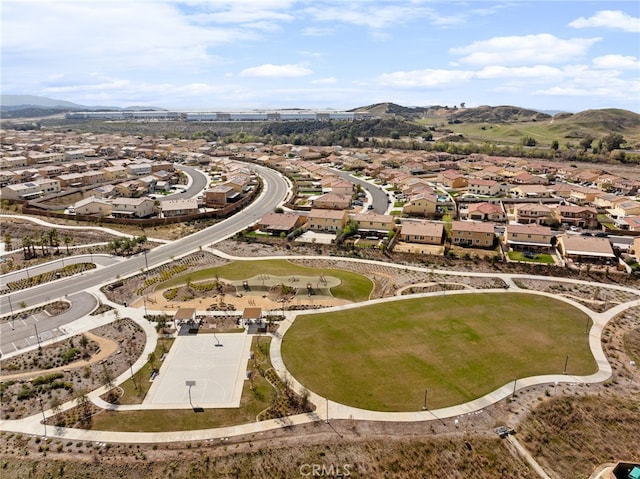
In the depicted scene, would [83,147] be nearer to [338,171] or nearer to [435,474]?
[338,171]

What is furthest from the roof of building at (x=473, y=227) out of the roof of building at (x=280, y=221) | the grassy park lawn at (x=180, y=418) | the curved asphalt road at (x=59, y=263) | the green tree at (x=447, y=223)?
the curved asphalt road at (x=59, y=263)

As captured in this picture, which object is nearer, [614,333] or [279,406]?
[279,406]

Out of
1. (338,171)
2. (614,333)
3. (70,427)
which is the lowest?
(70,427)

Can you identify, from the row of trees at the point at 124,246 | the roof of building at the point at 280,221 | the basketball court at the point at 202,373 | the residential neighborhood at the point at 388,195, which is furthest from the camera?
the roof of building at the point at 280,221

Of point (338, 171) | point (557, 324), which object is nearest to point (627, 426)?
point (557, 324)

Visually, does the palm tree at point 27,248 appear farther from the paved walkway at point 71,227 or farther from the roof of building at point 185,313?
the roof of building at point 185,313

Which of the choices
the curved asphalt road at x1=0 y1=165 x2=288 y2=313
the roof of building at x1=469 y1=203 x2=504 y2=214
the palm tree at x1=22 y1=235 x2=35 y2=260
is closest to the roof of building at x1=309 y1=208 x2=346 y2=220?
the curved asphalt road at x1=0 y1=165 x2=288 y2=313
